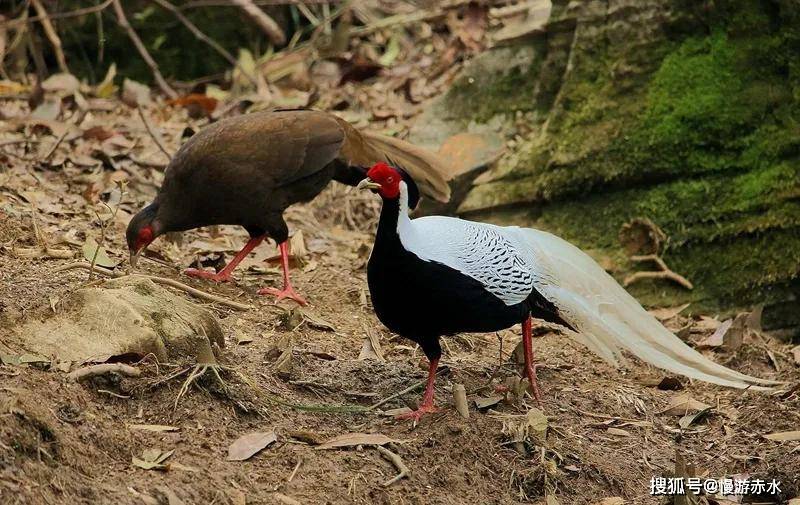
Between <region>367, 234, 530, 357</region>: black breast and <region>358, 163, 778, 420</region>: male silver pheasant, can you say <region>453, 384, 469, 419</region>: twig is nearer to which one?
<region>358, 163, 778, 420</region>: male silver pheasant

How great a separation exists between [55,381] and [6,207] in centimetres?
227

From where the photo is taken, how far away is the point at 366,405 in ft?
13.4

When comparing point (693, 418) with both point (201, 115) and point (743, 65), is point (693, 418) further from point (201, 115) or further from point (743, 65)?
point (201, 115)

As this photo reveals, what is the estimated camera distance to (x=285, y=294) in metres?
5.39

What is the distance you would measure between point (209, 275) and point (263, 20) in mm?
3951

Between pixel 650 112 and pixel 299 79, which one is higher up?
pixel 650 112

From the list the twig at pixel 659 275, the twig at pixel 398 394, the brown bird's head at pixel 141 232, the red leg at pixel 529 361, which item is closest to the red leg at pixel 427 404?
the twig at pixel 398 394

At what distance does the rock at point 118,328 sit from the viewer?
3637mm

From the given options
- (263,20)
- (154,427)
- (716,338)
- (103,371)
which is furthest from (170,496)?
(263,20)

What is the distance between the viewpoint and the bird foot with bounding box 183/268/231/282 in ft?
17.8

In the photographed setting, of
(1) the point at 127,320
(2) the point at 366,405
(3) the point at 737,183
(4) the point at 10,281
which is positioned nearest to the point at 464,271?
(2) the point at 366,405

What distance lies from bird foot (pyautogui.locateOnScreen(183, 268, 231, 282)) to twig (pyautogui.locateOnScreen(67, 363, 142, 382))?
5.99 feet

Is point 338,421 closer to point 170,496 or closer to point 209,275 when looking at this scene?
point 170,496

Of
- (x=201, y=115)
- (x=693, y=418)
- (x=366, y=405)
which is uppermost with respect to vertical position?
(x=366, y=405)
